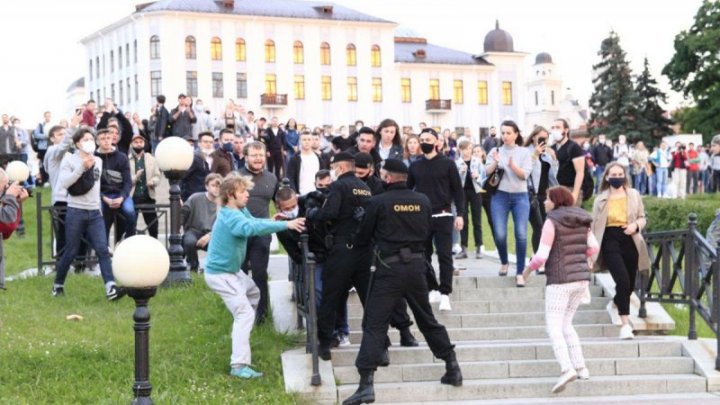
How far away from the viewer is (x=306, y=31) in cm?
8638

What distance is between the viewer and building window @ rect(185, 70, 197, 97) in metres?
81.4

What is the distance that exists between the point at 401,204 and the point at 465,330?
2.50 m

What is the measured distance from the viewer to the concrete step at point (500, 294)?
12516mm

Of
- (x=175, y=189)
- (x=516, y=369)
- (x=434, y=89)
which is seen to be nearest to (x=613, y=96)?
(x=434, y=89)

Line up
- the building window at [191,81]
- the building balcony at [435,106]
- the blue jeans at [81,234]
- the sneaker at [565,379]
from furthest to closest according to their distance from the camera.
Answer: the building balcony at [435,106]
the building window at [191,81]
the blue jeans at [81,234]
the sneaker at [565,379]

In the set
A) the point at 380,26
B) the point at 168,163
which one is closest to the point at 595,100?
the point at 380,26

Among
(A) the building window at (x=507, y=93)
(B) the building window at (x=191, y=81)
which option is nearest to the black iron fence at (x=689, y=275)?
(B) the building window at (x=191, y=81)

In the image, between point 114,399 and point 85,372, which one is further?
point 85,372

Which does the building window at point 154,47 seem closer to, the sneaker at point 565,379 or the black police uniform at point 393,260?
the black police uniform at point 393,260

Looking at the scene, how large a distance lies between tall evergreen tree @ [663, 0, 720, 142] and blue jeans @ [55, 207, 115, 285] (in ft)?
167

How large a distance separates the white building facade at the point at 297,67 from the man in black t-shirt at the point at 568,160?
222 ft

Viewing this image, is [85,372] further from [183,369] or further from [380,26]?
[380,26]

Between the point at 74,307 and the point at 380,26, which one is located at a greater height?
the point at 380,26

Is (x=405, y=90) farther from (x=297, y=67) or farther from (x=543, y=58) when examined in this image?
(x=543, y=58)
